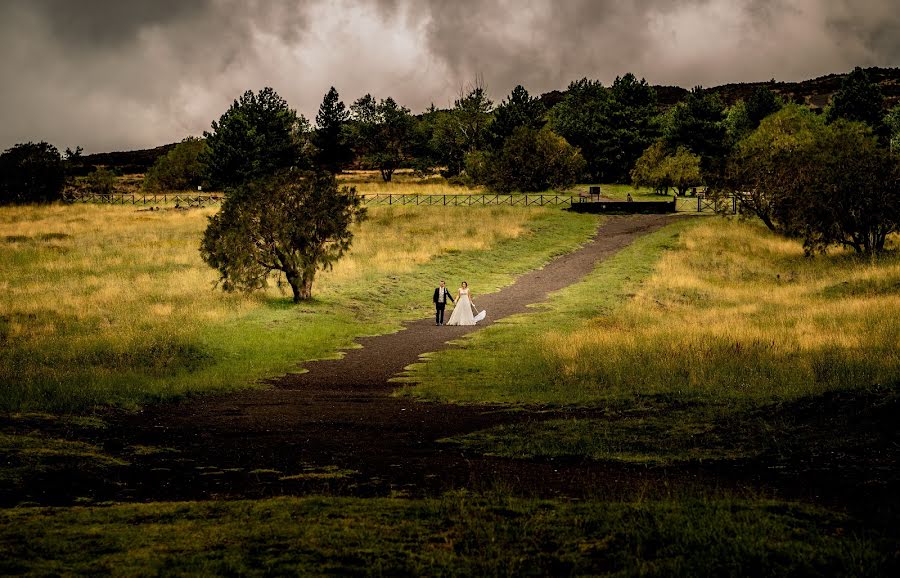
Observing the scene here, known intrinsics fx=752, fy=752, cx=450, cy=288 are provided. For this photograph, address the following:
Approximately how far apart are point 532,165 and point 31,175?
48.9 m

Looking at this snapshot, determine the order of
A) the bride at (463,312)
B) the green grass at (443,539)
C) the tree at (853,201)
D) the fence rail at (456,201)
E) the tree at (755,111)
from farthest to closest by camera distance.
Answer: the tree at (755,111) < the fence rail at (456,201) < the tree at (853,201) < the bride at (463,312) < the green grass at (443,539)

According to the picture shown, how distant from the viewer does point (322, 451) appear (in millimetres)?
10930

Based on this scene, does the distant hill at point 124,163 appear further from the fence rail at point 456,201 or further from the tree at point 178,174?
the fence rail at point 456,201

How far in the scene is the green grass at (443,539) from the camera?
6027 mm

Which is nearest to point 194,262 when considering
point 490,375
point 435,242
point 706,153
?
point 435,242

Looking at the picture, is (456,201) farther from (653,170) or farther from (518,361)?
(518,361)

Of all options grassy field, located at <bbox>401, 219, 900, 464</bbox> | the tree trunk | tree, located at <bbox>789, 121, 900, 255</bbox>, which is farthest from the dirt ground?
tree, located at <bbox>789, 121, 900, 255</bbox>

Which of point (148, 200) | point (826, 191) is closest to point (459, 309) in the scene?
point (826, 191)

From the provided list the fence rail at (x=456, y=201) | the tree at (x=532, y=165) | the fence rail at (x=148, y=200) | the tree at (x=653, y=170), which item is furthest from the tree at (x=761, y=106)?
the fence rail at (x=148, y=200)

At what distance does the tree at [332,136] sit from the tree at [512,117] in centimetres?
3431

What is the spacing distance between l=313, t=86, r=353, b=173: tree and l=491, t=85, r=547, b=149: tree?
3431 cm

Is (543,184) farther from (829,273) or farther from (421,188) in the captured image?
(829,273)

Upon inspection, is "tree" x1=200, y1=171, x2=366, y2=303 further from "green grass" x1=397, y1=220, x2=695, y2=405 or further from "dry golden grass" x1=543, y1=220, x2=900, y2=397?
"dry golden grass" x1=543, y1=220, x2=900, y2=397

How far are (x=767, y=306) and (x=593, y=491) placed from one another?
21858 millimetres
